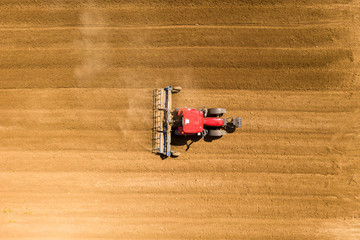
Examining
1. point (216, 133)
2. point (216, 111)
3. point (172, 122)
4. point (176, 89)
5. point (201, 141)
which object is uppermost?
point (176, 89)

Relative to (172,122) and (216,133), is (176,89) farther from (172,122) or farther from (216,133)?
(216,133)

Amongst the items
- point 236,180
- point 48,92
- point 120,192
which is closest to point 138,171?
point 120,192

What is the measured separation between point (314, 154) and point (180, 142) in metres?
5.98

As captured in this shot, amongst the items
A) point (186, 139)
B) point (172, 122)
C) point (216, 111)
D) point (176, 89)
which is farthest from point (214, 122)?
point (176, 89)

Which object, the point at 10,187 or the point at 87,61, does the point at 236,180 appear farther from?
the point at 10,187

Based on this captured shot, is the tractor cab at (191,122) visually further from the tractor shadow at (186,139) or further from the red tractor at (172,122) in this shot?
the tractor shadow at (186,139)

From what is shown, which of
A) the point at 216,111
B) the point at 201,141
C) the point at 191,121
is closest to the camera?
the point at 191,121

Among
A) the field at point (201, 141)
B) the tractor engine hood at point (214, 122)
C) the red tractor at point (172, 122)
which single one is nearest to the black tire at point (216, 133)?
the red tractor at point (172, 122)

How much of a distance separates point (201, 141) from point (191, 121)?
1.38m

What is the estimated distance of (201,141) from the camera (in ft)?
28.1

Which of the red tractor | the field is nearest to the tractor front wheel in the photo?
the red tractor

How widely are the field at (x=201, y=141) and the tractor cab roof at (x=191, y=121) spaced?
0.98 meters

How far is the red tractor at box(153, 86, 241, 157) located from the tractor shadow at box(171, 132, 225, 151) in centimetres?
19

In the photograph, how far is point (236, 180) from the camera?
8547 mm
